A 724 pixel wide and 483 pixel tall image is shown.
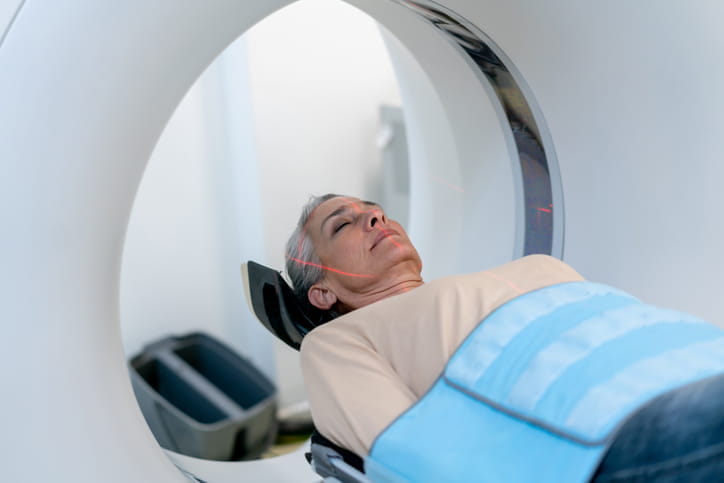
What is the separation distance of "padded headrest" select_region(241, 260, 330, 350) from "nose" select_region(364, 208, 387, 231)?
0.66 feet

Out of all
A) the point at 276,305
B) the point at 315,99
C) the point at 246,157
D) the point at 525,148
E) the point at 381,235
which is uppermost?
the point at 315,99

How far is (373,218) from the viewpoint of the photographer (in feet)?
4.16

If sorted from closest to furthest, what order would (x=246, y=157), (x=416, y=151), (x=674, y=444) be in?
(x=674, y=444)
(x=416, y=151)
(x=246, y=157)

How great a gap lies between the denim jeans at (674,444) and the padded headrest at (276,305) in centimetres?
65

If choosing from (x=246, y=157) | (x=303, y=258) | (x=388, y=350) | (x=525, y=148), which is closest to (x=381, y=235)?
(x=303, y=258)

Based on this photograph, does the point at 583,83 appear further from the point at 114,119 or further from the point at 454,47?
the point at 114,119

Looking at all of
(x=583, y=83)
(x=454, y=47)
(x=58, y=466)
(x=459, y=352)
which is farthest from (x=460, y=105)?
(x=58, y=466)

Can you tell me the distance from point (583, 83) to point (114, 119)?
3.23ft

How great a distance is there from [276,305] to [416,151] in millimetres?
668

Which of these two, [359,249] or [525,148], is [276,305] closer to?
[359,249]

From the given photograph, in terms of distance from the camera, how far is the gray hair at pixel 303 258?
129cm

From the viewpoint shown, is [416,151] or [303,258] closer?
[303,258]

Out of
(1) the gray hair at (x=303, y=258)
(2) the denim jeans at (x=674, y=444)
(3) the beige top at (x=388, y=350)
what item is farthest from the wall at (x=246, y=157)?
(2) the denim jeans at (x=674, y=444)

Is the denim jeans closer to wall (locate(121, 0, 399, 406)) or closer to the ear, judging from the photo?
the ear
